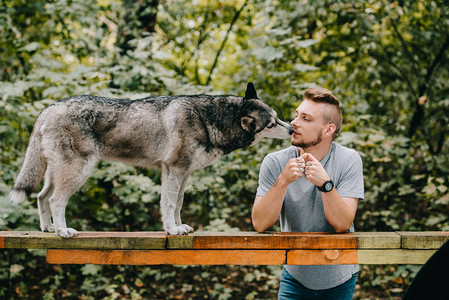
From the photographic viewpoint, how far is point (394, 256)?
2137 mm

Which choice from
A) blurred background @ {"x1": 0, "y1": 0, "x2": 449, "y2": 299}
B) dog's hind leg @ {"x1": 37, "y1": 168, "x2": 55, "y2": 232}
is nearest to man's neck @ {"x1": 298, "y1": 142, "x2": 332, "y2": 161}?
dog's hind leg @ {"x1": 37, "y1": 168, "x2": 55, "y2": 232}

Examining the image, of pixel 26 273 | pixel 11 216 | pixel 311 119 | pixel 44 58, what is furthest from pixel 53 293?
pixel 311 119

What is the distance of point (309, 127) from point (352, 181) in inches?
17.0

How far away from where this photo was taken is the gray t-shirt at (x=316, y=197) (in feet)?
7.31

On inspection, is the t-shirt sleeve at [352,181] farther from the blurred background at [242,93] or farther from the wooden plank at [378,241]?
the blurred background at [242,93]

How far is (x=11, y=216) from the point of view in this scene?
12.6 ft

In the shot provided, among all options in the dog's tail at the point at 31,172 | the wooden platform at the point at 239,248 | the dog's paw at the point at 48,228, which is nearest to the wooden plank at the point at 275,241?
the wooden platform at the point at 239,248

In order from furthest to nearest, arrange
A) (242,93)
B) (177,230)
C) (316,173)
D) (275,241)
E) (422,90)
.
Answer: (422,90)
(242,93)
(177,230)
(275,241)
(316,173)

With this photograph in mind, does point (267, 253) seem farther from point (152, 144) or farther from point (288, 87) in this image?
point (288, 87)

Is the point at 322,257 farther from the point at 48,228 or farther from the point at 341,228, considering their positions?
the point at 48,228

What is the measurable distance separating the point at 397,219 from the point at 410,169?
0.82 m

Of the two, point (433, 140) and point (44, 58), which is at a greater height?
point (44, 58)

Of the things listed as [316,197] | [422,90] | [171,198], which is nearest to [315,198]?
[316,197]

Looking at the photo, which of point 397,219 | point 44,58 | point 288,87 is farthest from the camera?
point 397,219
